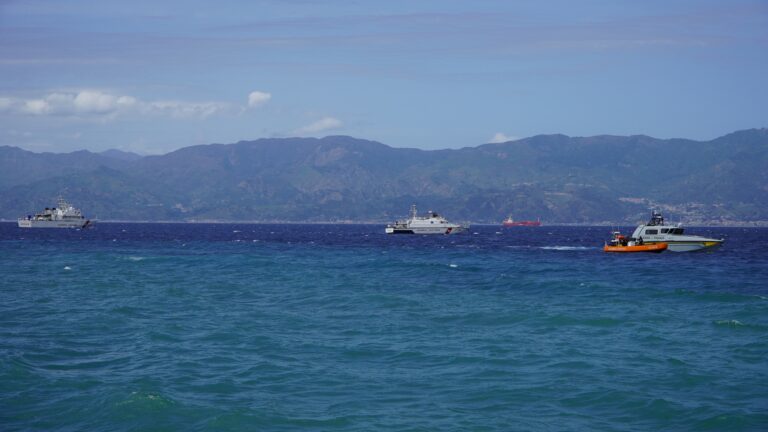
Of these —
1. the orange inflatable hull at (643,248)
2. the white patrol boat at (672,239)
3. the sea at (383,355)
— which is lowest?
the sea at (383,355)

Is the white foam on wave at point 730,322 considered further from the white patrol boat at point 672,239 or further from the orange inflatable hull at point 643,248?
the white patrol boat at point 672,239

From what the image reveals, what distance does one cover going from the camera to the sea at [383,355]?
2697 cm

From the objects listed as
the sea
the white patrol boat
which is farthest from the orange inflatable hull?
the sea

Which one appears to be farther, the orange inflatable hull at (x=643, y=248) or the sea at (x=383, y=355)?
the orange inflatable hull at (x=643, y=248)

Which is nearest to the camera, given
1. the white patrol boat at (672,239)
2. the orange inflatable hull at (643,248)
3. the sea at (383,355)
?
the sea at (383,355)

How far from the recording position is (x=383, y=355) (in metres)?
36.7

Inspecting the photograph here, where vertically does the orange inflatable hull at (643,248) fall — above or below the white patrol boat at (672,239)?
below

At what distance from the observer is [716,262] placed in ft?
322

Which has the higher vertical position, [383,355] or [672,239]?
[672,239]

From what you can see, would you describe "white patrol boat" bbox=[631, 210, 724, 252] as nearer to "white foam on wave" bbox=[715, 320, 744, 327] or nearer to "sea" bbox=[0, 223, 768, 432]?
"sea" bbox=[0, 223, 768, 432]

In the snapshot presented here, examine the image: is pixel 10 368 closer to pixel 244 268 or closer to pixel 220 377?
pixel 220 377

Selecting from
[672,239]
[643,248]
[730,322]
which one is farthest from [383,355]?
[672,239]

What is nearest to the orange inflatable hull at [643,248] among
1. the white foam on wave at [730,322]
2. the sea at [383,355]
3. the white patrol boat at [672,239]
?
the white patrol boat at [672,239]

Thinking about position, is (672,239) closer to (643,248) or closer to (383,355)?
(643,248)
